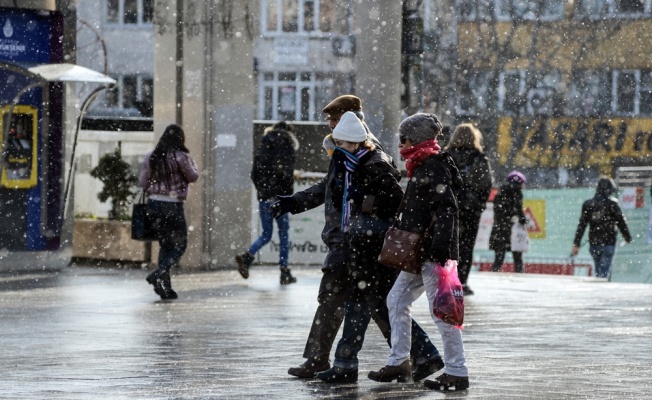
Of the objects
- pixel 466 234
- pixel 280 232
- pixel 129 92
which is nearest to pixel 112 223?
pixel 280 232

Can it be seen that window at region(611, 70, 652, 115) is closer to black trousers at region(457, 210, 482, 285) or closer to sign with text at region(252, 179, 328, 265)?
sign with text at region(252, 179, 328, 265)

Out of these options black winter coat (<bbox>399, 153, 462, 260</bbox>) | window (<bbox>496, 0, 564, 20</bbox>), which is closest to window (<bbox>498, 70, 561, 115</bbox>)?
window (<bbox>496, 0, 564, 20</bbox>)

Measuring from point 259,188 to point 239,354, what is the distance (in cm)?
695

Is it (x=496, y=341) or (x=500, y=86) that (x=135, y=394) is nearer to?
(x=496, y=341)

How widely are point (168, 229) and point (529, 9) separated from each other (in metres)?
32.1

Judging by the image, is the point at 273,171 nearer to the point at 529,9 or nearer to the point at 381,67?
the point at 381,67

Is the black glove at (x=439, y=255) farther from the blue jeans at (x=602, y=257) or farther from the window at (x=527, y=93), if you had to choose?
the window at (x=527, y=93)

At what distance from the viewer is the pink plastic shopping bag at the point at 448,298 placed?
863 cm

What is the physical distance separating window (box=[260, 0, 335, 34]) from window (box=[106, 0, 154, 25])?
4.08 metres

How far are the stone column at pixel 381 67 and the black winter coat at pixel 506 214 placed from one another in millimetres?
3408

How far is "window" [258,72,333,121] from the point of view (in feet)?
170

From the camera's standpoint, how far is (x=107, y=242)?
21.0m

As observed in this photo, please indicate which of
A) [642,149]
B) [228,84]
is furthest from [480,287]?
[642,149]

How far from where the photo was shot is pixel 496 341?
38.3ft
